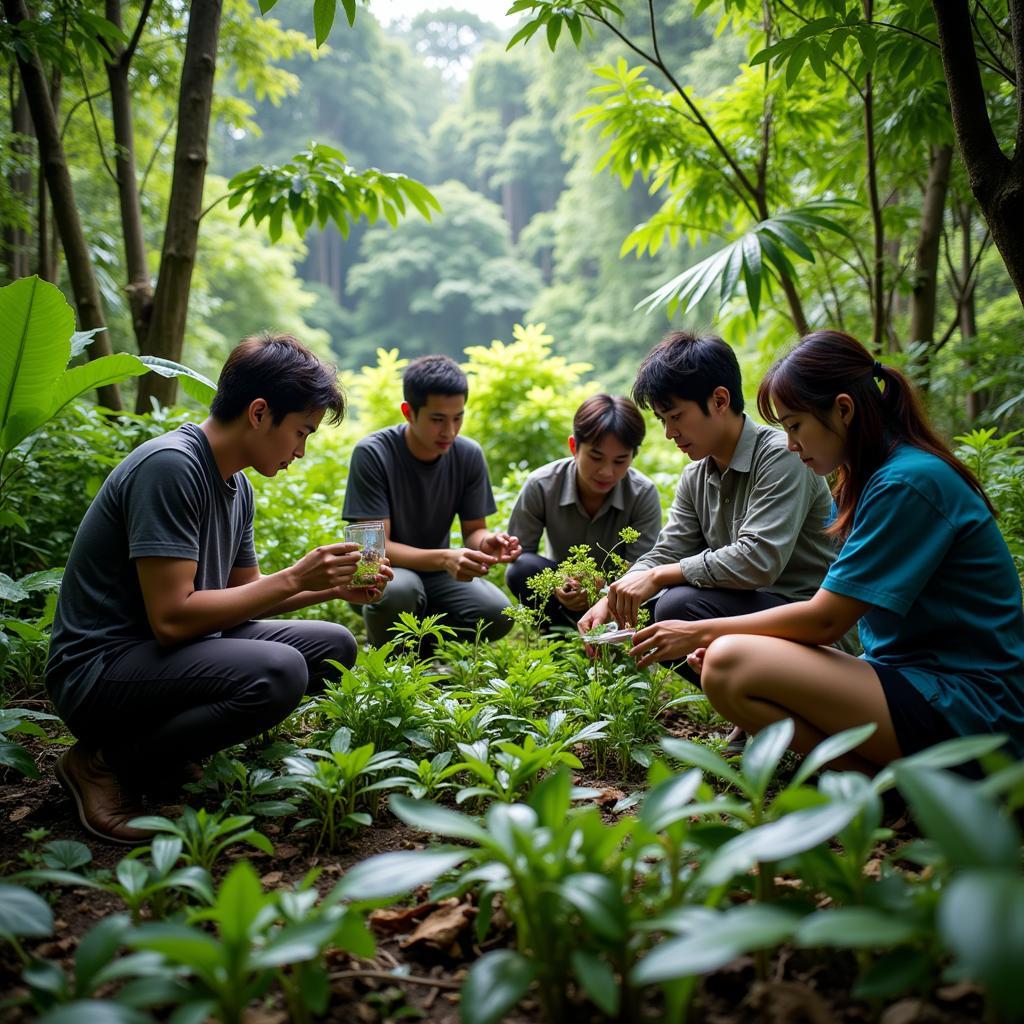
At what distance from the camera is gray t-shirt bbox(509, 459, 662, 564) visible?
11.3 ft

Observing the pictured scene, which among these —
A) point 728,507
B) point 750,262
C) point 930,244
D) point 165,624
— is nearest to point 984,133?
point 750,262

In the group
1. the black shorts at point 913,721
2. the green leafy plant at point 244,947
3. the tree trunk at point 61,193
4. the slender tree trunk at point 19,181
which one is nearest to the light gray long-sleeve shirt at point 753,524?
the black shorts at point 913,721

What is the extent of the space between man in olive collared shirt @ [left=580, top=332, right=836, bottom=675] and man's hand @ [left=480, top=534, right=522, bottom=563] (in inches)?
25.4

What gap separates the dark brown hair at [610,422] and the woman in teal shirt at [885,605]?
116 centimetres

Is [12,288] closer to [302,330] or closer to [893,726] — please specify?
[893,726]

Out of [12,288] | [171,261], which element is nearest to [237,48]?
[171,261]

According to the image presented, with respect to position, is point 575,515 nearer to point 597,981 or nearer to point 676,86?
point 676,86

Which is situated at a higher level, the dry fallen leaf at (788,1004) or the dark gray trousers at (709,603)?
the dark gray trousers at (709,603)

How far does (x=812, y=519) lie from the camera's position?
260cm

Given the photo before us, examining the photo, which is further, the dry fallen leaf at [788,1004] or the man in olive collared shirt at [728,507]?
the man in olive collared shirt at [728,507]

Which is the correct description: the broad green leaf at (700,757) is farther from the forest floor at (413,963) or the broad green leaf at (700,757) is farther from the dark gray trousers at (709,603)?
the dark gray trousers at (709,603)

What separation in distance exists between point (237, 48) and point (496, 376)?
2.79m

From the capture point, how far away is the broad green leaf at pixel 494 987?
96cm

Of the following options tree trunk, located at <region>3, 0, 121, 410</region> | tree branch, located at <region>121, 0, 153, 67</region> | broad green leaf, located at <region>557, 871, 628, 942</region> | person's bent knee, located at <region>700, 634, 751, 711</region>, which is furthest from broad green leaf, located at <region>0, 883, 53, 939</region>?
tree branch, located at <region>121, 0, 153, 67</region>
